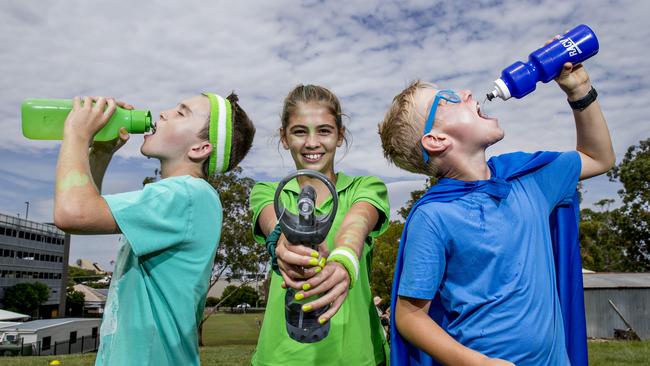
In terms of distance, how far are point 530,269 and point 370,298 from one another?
36.2 inches

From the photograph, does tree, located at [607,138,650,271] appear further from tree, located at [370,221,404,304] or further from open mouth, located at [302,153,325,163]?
open mouth, located at [302,153,325,163]

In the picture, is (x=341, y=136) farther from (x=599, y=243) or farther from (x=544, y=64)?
(x=599, y=243)

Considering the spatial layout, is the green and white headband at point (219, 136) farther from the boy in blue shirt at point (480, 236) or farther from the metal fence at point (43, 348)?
the metal fence at point (43, 348)

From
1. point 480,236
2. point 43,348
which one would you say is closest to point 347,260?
point 480,236

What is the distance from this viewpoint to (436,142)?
256 centimetres

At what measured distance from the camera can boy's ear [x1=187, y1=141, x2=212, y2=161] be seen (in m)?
2.81

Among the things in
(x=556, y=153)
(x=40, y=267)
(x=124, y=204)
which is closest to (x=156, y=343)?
(x=124, y=204)

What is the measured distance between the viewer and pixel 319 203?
2898 millimetres

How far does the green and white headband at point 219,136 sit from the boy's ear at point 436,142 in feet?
3.56

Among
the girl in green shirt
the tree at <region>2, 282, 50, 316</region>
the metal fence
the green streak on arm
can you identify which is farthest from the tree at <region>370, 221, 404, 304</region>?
the tree at <region>2, 282, 50, 316</region>

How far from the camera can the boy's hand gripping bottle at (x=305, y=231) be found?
6.06ft

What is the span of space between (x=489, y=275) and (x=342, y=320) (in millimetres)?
836

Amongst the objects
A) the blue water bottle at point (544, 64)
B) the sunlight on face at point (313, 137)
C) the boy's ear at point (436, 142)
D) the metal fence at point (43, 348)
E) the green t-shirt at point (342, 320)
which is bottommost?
the metal fence at point (43, 348)

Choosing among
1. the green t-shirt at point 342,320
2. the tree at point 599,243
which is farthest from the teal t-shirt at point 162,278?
the tree at point 599,243
